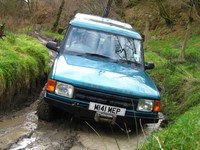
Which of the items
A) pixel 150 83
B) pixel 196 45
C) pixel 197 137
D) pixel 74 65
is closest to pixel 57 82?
pixel 74 65

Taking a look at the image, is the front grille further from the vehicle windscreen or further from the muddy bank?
the muddy bank

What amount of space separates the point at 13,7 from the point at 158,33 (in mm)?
15224

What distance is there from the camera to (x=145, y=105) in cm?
575

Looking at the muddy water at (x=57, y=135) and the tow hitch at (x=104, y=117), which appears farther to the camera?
the tow hitch at (x=104, y=117)

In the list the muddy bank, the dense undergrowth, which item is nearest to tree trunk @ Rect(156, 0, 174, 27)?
the dense undergrowth

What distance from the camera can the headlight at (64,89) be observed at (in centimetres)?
550

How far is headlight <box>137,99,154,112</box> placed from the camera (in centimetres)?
571

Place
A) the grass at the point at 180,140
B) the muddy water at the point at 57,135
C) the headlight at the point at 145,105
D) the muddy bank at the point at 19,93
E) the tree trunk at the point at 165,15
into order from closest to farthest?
the grass at the point at 180,140 < the muddy water at the point at 57,135 < the headlight at the point at 145,105 < the muddy bank at the point at 19,93 < the tree trunk at the point at 165,15

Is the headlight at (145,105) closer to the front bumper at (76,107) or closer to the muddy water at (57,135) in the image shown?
the front bumper at (76,107)

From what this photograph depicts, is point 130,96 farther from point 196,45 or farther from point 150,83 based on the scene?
point 196,45

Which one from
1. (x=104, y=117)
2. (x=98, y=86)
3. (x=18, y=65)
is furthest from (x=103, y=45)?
(x=104, y=117)

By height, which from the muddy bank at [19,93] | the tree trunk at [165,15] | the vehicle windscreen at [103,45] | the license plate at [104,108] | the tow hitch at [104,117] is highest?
the tree trunk at [165,15]

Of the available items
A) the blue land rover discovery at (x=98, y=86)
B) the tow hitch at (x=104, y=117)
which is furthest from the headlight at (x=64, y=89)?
the tow hitch at (x=104, y=117)

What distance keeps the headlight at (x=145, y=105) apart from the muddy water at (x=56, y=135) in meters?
0.42
